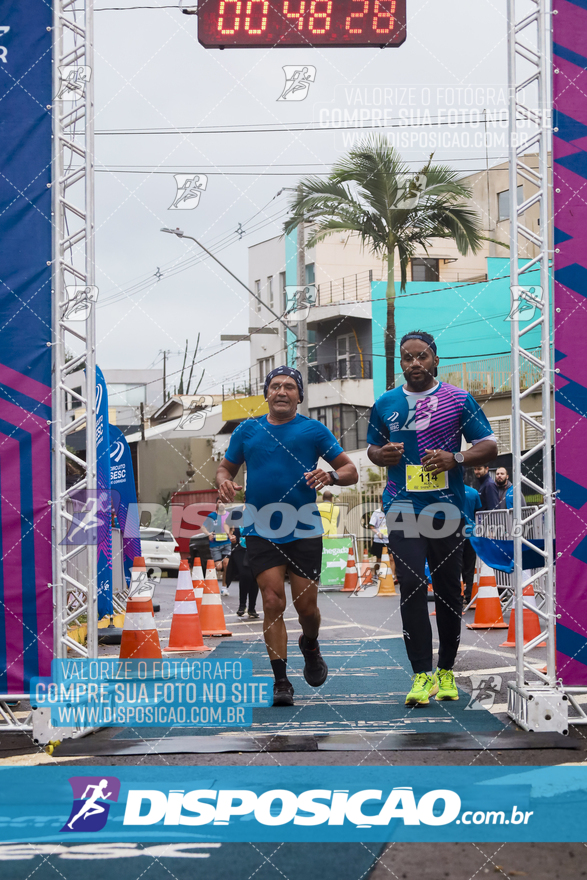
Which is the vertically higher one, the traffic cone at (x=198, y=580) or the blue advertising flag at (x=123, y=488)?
the blue advertising flag at (x=123, y=488)

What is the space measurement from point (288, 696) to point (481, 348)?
89.3 feet

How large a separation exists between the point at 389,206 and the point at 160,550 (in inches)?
431

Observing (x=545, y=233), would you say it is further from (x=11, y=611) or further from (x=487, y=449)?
(x=11, y=611)

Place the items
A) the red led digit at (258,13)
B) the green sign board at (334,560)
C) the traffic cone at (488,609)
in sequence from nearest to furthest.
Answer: the red led digit at (258,13)
the traffic cone at (488,609)
the green sign board at (334,560)

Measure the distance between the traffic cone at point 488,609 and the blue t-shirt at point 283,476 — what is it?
554 cm

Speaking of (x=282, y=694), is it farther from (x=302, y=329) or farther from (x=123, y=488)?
(x=302, y=329)

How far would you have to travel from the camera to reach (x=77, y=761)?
4676 mm

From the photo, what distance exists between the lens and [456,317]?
3297 centimetres

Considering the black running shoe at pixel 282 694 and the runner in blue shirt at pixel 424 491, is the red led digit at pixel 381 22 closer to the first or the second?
the runner in blue shirt at pixel 424 491

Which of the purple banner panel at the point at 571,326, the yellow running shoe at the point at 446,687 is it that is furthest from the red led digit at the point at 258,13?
the yellow running shoe at the point at 446,687

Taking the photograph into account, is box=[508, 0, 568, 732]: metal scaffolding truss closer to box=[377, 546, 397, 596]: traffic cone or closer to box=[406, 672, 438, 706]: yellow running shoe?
box=[406, 672, 438, 706]: yellow running shoe

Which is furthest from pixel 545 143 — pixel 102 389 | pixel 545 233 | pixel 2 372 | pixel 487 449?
pixel 102 389

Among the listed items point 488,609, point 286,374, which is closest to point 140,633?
point 286,374

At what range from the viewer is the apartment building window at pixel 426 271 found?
3906 centimetres
